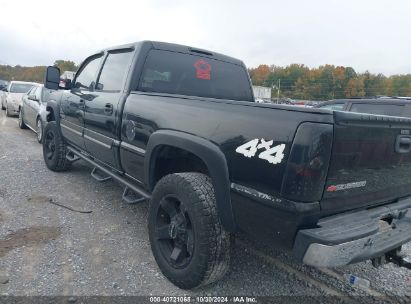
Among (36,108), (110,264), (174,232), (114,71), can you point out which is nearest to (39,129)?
(36,108)

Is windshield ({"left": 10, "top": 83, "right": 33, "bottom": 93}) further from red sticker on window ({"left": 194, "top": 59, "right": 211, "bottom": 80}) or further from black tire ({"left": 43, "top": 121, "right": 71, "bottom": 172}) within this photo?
red sticker on window ({"left": 194, "top": 59, "right": 211, "bottom": 80})

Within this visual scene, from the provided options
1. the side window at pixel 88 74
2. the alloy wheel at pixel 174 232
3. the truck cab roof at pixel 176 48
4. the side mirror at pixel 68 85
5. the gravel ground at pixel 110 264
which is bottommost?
the gravel ground at pixel 110 264

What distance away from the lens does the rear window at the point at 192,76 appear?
3537mm

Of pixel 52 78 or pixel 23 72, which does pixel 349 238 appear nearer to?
pixel 52 78

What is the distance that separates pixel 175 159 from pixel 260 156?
121 centimetres

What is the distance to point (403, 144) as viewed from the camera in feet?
7.47

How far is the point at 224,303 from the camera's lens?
2527 millimetres

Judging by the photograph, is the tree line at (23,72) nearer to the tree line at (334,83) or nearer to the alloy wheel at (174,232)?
the tree line at (334,83)

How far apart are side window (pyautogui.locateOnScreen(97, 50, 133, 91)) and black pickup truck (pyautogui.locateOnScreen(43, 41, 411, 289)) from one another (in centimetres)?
5

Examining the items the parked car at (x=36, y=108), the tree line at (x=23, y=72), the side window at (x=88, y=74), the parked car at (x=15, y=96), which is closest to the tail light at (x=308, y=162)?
A: the side window at (x=88, y=74)

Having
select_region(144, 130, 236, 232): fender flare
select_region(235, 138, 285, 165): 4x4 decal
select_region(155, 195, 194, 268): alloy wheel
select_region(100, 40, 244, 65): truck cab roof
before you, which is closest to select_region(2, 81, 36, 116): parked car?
select_region(100, 40, 244, 65): truck cab roof

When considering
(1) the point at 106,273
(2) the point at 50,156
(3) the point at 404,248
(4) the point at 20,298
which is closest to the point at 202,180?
(1) the point at 106,273

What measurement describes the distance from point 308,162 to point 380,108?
4.91m

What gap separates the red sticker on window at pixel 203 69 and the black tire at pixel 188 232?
1.65 meters
